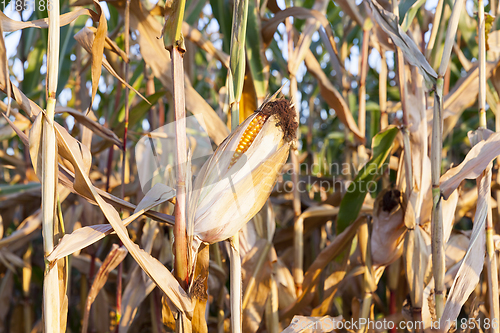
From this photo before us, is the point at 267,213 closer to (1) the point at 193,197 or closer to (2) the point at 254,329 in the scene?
(2) the point at 254,329

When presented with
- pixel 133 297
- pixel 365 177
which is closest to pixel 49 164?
pixel 133 297

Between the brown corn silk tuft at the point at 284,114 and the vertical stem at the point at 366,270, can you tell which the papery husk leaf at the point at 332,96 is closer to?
the vertical stem at the point at 366,270

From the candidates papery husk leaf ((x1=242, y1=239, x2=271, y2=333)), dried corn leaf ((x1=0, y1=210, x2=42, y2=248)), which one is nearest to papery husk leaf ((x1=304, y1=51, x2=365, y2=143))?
papery husk leaf ((x1=242, y1=239, x2=271, y2=333))

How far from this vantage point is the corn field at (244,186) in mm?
650

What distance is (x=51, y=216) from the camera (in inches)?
23.8

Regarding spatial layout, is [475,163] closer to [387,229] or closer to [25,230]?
[387,229]

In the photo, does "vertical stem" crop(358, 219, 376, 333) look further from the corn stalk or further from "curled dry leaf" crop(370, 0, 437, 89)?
"curled dry leaf" crop(370, 0, 437, 89)

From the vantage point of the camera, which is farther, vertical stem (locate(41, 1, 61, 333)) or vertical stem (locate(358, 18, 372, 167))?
vertical stem (locate(358, 18, 372, 167))

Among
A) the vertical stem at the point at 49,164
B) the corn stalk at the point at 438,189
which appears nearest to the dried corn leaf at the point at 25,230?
the vertical stem at the point at 49,164

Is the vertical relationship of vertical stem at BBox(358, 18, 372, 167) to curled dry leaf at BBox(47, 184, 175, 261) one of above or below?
above

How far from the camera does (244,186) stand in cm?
68

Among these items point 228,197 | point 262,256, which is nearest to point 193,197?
point 228,197

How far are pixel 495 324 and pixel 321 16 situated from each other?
104 centimetres

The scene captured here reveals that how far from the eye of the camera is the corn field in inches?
25.6
